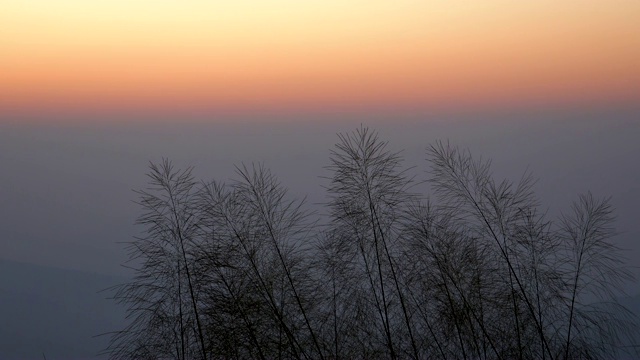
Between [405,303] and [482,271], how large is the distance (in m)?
1.01

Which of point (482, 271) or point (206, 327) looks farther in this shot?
point (482, 271)

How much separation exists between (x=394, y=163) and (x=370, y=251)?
44.0 inches

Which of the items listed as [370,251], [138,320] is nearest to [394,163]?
[370,251]

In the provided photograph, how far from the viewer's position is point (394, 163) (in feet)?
36.3

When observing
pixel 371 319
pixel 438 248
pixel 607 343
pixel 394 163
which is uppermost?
pixel 394 163

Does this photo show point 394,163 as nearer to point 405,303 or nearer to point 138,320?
point 405,303

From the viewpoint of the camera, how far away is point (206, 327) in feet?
32.9

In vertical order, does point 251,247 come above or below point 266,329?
above

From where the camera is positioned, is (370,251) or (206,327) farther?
(370,251)

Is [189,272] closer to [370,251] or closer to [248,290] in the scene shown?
[248,290]

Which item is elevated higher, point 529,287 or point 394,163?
point 394,163

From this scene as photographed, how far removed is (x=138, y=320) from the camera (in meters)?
10.6

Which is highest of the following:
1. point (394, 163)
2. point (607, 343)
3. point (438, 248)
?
point (394, 163)

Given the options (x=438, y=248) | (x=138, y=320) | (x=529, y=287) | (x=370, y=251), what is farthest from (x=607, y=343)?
(x=138, y=320)
